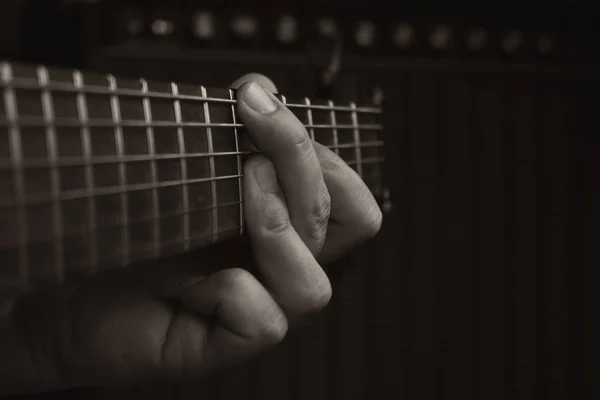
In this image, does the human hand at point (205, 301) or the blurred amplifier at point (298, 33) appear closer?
the human hand at point (205, 301)

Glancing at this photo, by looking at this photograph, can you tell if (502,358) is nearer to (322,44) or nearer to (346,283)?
(346,283)

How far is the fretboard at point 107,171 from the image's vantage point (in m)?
0.37

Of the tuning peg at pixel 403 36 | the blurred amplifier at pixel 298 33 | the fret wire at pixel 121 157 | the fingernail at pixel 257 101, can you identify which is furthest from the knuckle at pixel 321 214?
the tuning peg at pixel 403 36

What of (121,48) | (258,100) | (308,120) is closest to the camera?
(258,100)

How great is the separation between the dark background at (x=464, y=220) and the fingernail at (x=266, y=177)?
46 centimetres

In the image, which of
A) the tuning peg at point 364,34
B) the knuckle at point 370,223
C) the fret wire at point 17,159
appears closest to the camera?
the fret wire at point 17,159

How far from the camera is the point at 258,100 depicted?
0.55 m

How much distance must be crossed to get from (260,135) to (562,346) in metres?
0.83

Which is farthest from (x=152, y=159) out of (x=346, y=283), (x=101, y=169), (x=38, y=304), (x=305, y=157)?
(x=346, y=283)

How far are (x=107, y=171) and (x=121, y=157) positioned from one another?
0.01 metres

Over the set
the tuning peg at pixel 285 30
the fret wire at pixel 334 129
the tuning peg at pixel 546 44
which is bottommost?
the fret wire at pixel 334 129

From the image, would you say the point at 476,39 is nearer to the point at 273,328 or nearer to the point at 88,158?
the point at 273,328

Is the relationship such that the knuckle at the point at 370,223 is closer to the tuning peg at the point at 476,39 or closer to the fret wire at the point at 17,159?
the fret wire at the point at 17,159

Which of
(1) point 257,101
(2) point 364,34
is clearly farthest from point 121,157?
(2) point 364,34
